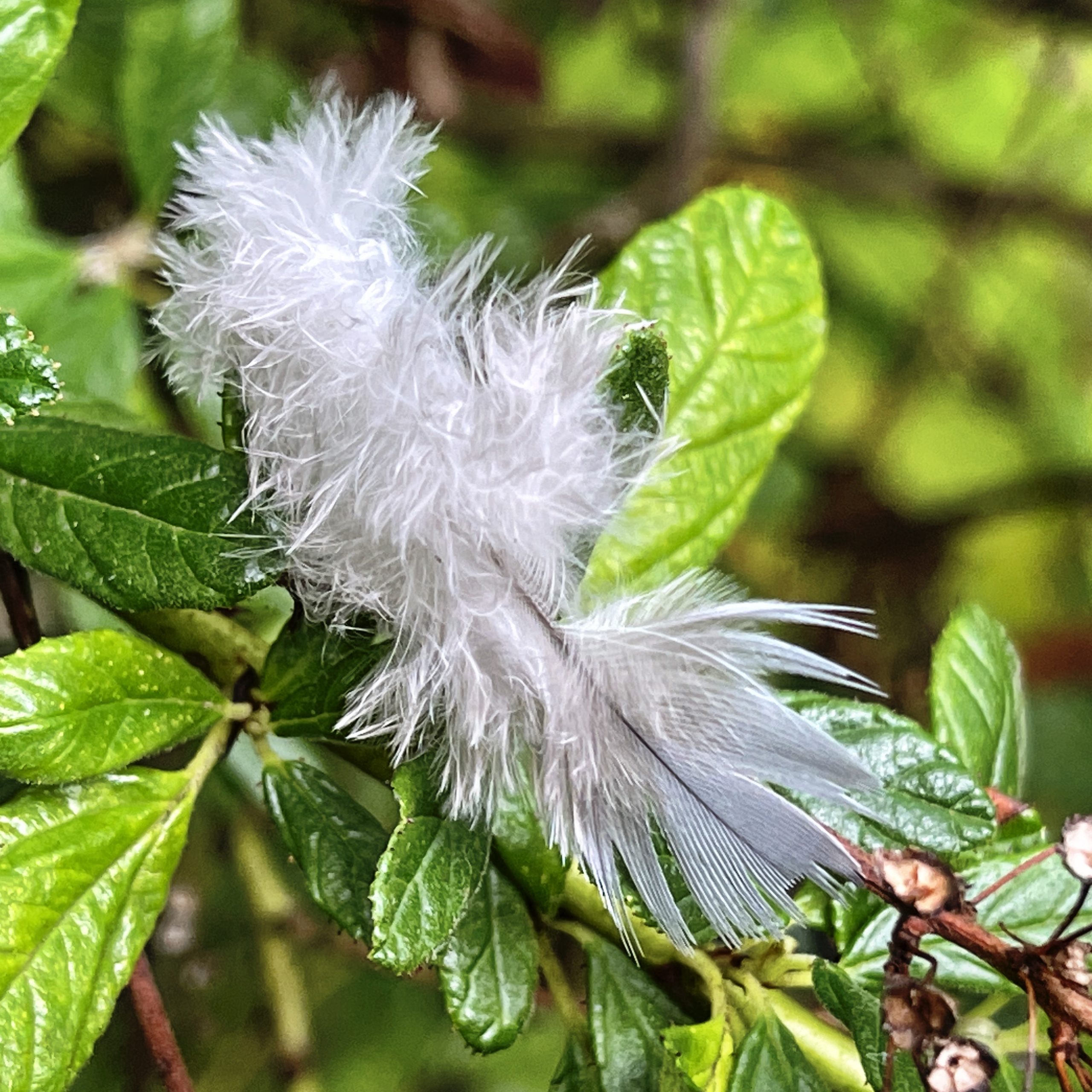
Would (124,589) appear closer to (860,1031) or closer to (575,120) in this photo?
(860,1031)

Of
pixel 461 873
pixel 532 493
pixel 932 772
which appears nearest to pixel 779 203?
pixel 532 493

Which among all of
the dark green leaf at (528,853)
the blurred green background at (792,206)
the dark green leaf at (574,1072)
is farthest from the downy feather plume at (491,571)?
the blurred green background at (792,206)

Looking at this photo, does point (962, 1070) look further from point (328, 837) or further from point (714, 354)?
point (714, 354)

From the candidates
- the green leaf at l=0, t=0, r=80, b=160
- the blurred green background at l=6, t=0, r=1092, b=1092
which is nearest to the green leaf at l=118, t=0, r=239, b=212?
the blurred green background at l=6, t=0, r=1092, b=1092

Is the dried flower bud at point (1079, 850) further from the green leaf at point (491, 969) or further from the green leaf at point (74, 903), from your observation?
the green leaf at point (74, 903)

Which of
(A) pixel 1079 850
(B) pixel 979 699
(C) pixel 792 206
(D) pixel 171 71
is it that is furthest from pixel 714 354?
(C) pixel 792 206

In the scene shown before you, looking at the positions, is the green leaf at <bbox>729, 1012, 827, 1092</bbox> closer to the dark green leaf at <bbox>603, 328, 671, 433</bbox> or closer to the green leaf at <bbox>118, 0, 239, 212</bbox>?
the dark green leaf at <bbox>603, 328, 671, 433</bbox>
